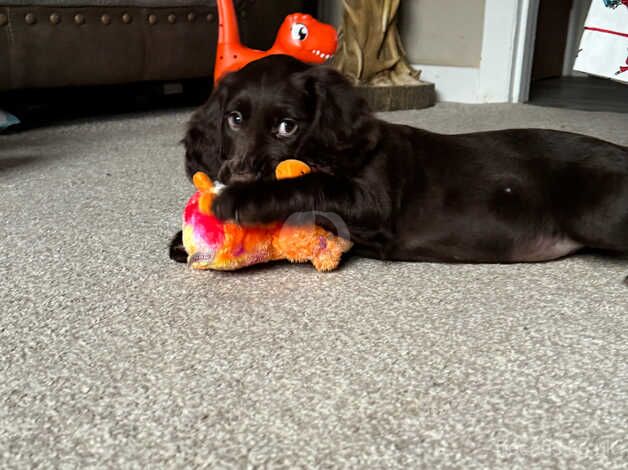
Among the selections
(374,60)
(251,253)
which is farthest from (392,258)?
(374,60)

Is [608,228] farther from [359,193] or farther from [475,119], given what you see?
[475,119]

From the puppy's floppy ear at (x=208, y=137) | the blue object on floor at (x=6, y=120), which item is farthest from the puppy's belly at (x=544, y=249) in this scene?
the blue object on floor at (x=6, y=120)

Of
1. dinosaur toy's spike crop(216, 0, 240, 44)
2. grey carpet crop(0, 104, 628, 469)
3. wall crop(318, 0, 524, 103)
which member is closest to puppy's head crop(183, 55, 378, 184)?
grey carpet crop(0, 104, 628, 469)

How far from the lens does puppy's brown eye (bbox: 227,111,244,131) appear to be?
106cm

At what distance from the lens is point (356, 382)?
28.0 inches

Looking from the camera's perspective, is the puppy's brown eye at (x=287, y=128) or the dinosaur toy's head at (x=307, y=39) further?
the dinosaur toy's head at (x=307, y=39)

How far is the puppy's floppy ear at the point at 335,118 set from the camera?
1.04 meters

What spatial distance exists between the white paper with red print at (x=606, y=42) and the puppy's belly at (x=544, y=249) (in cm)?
40

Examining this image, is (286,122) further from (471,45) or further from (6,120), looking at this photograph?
(471,45)

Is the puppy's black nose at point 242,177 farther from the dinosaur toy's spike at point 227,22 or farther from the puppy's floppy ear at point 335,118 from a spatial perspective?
the dinosaur toy's spike at point 227,22

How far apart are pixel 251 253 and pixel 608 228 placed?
22.2 inches

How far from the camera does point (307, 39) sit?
2150 millimetres

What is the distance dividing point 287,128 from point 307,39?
1.20 meters

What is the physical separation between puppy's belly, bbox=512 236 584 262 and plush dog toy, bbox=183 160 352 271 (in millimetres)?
294
